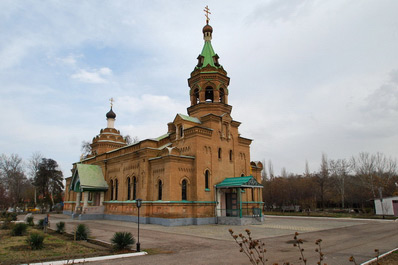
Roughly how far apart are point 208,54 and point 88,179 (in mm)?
18917

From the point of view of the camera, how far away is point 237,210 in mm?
23688

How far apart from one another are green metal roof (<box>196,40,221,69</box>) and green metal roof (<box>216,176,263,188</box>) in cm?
1191

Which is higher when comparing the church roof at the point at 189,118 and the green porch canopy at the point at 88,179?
the church roof at the point at 189,118

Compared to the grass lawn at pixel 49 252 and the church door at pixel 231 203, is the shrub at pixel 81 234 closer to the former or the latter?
the grass lawn at pixel 49 252

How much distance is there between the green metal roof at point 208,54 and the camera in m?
29.0

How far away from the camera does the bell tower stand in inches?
1083

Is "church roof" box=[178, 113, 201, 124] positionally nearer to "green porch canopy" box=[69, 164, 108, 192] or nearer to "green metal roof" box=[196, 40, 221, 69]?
"green metal roof" box=[196, 40, 221, 69]

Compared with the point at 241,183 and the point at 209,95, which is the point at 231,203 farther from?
the point at 209,95

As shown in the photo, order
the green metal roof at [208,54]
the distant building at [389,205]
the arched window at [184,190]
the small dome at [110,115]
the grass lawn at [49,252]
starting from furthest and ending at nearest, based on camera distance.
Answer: the small dome at [110,115], the distant building at [389,205], the green metal roof at [208,54], the arched window at [184,190], the grass lawn at [49,252]

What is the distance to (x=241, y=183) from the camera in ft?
74.3

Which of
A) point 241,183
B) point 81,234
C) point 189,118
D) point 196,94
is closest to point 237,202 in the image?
point 241,183

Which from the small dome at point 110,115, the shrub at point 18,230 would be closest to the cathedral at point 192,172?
the small dome at point 110,115

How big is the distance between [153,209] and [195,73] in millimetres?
13828

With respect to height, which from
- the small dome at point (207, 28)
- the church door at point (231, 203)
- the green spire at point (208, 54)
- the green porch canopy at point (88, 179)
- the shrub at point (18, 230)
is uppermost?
the small dome at point (207, 28)
